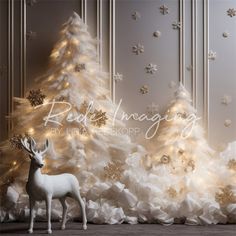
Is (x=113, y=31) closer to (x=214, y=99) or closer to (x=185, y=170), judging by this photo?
(x=214, y=99)

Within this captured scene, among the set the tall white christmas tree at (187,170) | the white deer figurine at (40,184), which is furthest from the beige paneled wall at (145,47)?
the white deer figurine at (40,184)

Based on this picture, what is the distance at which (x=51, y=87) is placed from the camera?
3.69 metres

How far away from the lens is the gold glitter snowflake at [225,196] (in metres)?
3.50

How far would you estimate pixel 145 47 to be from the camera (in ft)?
13.6

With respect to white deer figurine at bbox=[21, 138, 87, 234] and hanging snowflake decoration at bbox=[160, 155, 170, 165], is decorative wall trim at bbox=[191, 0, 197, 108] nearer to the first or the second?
hanging snowflake decoration at bbox=[160, 155, 170, 165]

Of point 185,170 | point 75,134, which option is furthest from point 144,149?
point 75,134

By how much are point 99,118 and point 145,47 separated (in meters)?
0.90

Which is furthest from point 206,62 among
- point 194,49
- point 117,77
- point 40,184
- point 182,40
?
point 40,184

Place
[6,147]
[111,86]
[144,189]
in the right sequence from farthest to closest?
1. [111,86]
2. [6,147]
3. [144,189]

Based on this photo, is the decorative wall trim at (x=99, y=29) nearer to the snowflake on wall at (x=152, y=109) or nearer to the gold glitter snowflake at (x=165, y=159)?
the snowflake on wall at (x=152, y=109)

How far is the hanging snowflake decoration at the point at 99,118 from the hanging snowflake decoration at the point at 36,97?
0.47 metres

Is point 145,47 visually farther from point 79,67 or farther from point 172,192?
point 172,192

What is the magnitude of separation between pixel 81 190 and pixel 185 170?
0.92m

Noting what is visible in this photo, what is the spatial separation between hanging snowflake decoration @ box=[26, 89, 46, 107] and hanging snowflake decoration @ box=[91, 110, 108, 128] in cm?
47
